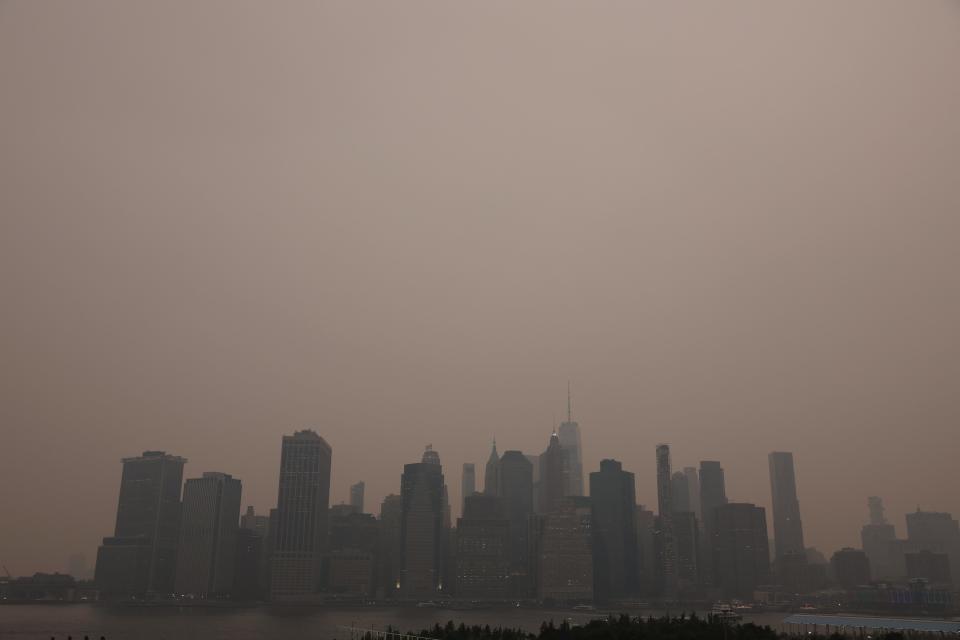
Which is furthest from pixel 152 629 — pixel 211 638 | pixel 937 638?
pixel 937 638

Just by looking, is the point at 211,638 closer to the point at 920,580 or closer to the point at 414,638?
the point at 414,638

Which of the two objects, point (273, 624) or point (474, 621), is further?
point (474, 621)

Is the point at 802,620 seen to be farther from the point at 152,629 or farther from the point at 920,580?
the point at 920,580

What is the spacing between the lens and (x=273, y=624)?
140m

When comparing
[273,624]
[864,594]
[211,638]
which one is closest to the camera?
[211,638]

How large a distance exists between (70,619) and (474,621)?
7592 cm

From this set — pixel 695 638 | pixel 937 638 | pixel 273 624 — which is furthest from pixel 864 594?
pixel 695 638

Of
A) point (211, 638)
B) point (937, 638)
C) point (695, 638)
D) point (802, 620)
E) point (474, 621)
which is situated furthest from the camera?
point (474, 621)

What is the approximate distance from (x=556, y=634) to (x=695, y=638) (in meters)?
8.91

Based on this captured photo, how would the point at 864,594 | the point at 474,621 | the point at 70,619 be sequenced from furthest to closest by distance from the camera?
the point at 864,594 → the point at 474,621 → the point at 70,619

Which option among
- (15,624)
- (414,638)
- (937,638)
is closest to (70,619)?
(15,624)

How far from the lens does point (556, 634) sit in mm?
53375

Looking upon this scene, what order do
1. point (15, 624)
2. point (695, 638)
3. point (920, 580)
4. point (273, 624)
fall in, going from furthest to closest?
point (920, 580), point (273, 624), point (15, 624), point (695, 638)

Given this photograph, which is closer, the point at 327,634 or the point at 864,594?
the point at 327,634
